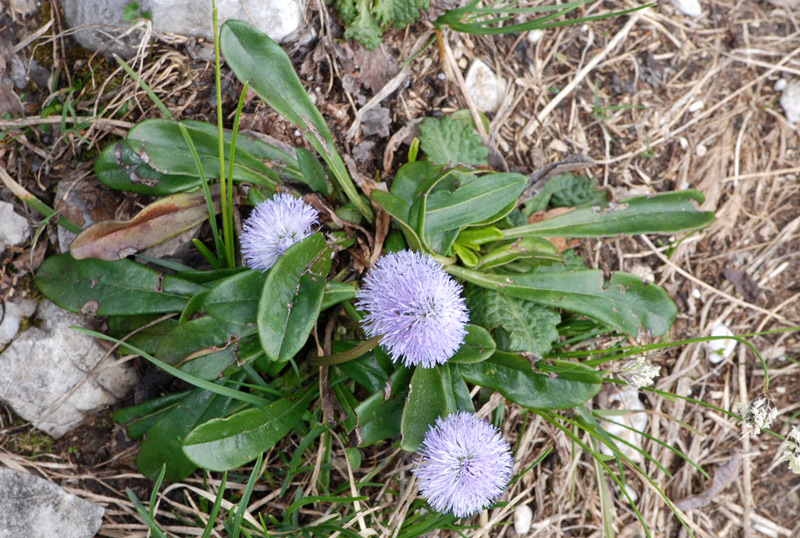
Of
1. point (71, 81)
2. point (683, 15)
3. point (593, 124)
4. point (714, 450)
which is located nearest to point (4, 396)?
point (71, 81)

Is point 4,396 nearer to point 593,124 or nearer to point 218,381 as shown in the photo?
point 218,381

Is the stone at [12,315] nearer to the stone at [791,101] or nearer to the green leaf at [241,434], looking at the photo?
the green leaf at [241,434]

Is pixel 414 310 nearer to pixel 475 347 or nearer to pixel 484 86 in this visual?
pixel 475 347

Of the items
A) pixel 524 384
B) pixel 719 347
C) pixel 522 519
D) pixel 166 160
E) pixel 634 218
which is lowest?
pixel 522 519

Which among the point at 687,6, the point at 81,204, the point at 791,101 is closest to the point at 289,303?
the point at 81,204

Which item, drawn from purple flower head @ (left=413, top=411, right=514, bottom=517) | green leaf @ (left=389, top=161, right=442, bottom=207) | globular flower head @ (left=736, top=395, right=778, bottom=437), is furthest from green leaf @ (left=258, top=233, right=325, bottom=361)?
globular flower head @ (left=736, top=395, right=778, bottom=437)

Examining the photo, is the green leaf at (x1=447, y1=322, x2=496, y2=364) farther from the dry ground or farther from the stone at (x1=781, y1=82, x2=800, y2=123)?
the stone at (x1=781, y1=82, x2=800, y2=123)
